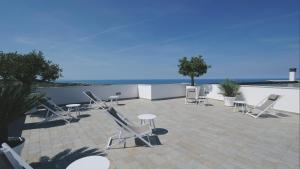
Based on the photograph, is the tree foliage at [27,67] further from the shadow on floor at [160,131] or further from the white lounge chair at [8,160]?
the white lounge chair at [8,160]

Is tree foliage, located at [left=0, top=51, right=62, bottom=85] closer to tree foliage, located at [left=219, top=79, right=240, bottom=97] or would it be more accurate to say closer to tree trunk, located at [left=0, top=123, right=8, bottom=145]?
tree trunk, located at [left=0, top=123, right=8, bottom=145]

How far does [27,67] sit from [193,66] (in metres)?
9.88

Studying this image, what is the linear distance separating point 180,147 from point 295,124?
4.92 m

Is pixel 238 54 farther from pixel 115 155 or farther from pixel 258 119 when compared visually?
pixel 115 155

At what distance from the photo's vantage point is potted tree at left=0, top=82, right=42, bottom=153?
9.65 ft

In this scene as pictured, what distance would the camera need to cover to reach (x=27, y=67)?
8039mm

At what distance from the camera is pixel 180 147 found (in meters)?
4.04

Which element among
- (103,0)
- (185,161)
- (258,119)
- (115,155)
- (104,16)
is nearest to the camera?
(185,161)

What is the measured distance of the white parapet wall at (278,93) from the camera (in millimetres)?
7770

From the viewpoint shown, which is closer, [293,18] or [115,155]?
[115,155]

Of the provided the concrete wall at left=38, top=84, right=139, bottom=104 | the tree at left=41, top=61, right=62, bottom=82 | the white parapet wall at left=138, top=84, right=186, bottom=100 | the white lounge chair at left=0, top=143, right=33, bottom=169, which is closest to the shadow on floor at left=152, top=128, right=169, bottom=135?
the white lounge chair at left=0, top=143, right=33, bottom=169

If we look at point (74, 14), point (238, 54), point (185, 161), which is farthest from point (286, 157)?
point (238, 54)

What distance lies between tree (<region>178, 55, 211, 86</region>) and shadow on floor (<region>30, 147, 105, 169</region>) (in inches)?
387

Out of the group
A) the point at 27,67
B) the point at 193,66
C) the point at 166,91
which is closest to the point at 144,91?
the point at 166,91
